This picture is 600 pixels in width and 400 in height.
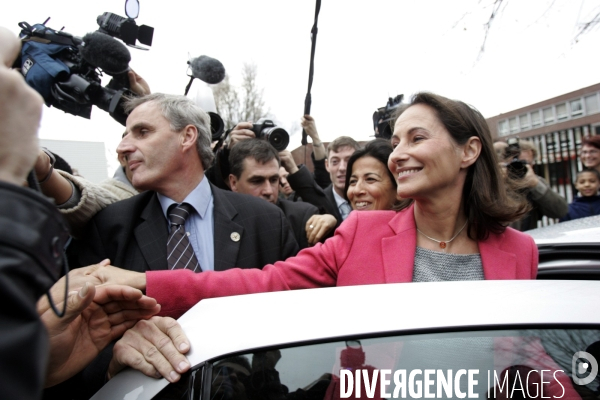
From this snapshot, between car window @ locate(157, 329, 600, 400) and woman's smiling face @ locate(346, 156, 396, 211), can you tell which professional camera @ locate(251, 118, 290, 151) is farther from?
car window @ locate(157, 329, 600, 400)

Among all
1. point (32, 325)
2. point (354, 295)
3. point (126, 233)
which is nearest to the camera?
point (32, 325)

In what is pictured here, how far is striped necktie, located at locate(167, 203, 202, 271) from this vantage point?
2.32 metres

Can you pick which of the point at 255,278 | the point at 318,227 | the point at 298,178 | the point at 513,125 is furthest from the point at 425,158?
the point at 513,125

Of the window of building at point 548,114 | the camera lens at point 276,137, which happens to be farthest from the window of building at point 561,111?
the camera lens at point 276,137

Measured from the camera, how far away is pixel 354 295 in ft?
4.24

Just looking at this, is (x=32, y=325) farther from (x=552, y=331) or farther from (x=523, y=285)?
(x=523, y=285)

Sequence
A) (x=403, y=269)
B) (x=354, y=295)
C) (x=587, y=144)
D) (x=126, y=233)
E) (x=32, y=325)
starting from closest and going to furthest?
(x=32, y=325), (x=354, y=295), (x=403, y=269), (x=126, y=233), (x=587, y=144)

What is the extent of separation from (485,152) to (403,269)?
25.5 inches

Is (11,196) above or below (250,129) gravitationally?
below

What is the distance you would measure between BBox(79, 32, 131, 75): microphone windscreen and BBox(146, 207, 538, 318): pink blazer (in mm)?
1653

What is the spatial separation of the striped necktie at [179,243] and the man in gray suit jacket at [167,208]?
0.09 ft

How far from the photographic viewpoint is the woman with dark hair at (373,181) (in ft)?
10.3

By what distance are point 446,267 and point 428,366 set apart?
33.8 inches

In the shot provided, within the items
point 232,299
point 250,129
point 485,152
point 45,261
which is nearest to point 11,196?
point 45,261
